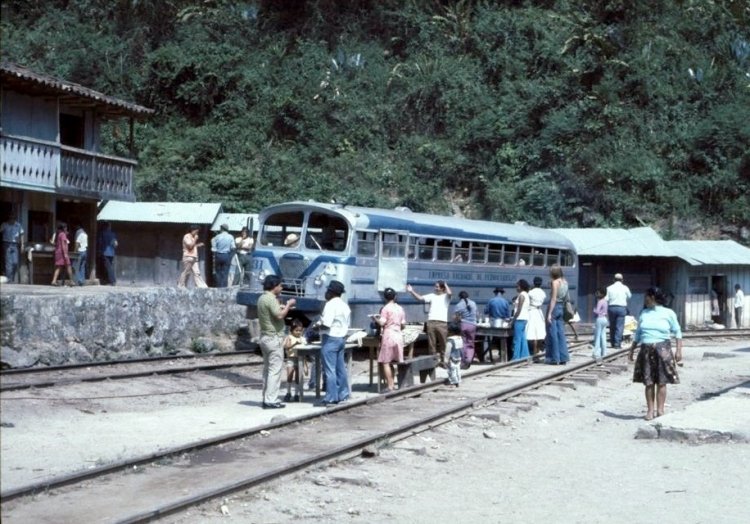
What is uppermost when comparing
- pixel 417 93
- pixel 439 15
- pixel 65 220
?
pixel 439 15

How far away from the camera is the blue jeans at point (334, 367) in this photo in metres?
14.1

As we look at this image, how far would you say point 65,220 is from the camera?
101 feet

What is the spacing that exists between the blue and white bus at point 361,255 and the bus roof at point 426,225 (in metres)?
0.02

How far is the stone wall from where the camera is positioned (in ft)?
59.5

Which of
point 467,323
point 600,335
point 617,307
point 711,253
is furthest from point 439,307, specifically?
point 711,253

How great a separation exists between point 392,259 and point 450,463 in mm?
10890

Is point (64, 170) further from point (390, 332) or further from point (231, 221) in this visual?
point (390, 332)

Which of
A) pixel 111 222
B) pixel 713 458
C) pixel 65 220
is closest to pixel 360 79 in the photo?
pixel 111 222

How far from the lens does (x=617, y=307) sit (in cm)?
2320

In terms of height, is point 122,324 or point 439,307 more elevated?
point 439,307

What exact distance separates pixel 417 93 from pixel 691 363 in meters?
27.5

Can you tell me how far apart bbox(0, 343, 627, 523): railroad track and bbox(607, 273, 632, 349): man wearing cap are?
6059 millimetres

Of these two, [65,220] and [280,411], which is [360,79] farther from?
[280,411]

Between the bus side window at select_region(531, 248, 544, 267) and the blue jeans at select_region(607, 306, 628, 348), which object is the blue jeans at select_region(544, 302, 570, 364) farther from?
the bus side window at select_region(531, 248, 544, 267)
